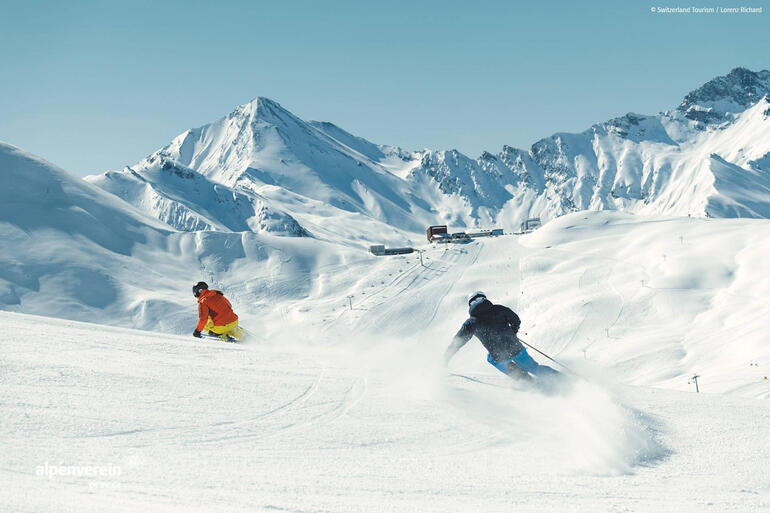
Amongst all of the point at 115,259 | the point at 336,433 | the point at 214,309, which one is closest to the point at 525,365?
the point at 336,433

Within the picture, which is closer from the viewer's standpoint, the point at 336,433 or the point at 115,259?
the point at 336,433

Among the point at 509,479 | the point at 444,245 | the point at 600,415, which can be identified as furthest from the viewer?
the point at 444,245

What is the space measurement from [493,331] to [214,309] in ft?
28.6

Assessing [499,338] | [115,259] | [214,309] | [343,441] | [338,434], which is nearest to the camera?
[343,441]

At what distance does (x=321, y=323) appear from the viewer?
80.1 metres

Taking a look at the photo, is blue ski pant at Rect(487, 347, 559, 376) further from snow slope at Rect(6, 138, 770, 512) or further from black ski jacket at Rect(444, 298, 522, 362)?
snow slope at Rect(6, 138, 770, 512)

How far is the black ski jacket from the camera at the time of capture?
418 inches

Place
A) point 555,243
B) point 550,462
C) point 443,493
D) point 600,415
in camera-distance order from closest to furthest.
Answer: point 443,493, point 550,462, point 600,415, point 555,243

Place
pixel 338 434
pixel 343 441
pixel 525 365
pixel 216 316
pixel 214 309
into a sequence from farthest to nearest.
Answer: pixel 216 316 < pixel 214 309 < pixel 525 365 < pixel 338 434 < pixel 343 441

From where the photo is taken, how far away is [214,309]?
1662 centimetres

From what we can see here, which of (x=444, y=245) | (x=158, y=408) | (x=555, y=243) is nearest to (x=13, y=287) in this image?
(x=444, y=245)

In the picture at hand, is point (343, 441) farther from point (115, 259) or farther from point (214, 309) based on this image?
point (115, 259)

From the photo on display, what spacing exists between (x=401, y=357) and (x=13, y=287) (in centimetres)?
8549

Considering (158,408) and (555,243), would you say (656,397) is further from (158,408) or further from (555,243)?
(555,243)
